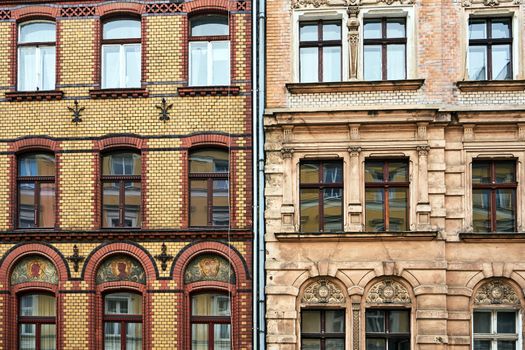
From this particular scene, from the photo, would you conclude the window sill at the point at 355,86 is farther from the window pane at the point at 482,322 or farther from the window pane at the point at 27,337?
the window pane at the point at 27,337

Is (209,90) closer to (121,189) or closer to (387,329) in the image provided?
(121,189)

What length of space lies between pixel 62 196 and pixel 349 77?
7.28 meters

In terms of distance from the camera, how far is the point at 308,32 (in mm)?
15797

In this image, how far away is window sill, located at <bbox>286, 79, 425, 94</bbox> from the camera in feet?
49.4

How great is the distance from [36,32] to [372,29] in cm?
820

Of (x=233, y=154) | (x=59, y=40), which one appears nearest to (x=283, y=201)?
(x=233, y=154)

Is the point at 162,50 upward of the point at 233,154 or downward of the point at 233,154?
upward

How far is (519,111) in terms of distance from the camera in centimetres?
1471

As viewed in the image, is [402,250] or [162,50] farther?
[162,50]

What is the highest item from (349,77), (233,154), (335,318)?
(349,77)

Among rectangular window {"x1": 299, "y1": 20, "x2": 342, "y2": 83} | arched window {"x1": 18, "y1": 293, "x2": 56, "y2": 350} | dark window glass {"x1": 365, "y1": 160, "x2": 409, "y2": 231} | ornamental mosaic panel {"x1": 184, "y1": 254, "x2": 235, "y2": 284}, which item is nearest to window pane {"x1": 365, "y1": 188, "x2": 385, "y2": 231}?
dark window glass {"x1": 365, "y1": 160, "x2": 409, "y2": 231}

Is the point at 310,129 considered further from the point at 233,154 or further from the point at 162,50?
the point at 162,50

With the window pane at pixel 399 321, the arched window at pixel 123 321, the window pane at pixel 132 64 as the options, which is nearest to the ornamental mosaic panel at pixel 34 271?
the arched window at pixel 123 321

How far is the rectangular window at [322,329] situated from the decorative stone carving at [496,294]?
3.07 m
